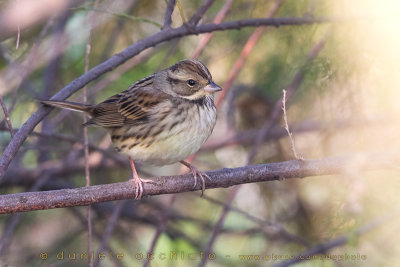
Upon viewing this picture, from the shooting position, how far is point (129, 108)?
4.03 meters

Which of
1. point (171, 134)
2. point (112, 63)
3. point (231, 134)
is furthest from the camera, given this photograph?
point (231, 134)

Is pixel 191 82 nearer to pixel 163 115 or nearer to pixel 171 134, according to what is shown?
pixel 163 115

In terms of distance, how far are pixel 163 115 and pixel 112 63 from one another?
2.17 feet

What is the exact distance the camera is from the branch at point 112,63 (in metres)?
2.77

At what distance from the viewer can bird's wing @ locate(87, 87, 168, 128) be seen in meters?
3.89

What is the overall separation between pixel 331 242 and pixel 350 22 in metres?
1.54

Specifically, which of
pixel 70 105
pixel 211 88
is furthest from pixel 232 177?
pixel 70 105

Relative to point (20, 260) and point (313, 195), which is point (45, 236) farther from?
point (313, 195)

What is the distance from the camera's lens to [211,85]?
374 centimetres

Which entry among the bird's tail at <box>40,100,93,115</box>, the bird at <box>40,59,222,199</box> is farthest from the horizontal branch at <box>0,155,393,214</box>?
the bird's tail at <box>40,100,93,115</box>

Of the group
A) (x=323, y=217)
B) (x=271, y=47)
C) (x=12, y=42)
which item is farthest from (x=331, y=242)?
(x=12, y=42)

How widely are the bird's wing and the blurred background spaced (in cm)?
33

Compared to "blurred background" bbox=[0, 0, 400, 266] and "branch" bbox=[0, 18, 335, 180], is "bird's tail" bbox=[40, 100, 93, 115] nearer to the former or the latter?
"branch" bbox=[0, 18, 335, 180]

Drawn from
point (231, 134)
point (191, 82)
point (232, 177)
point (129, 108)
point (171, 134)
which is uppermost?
point (231, 134)
